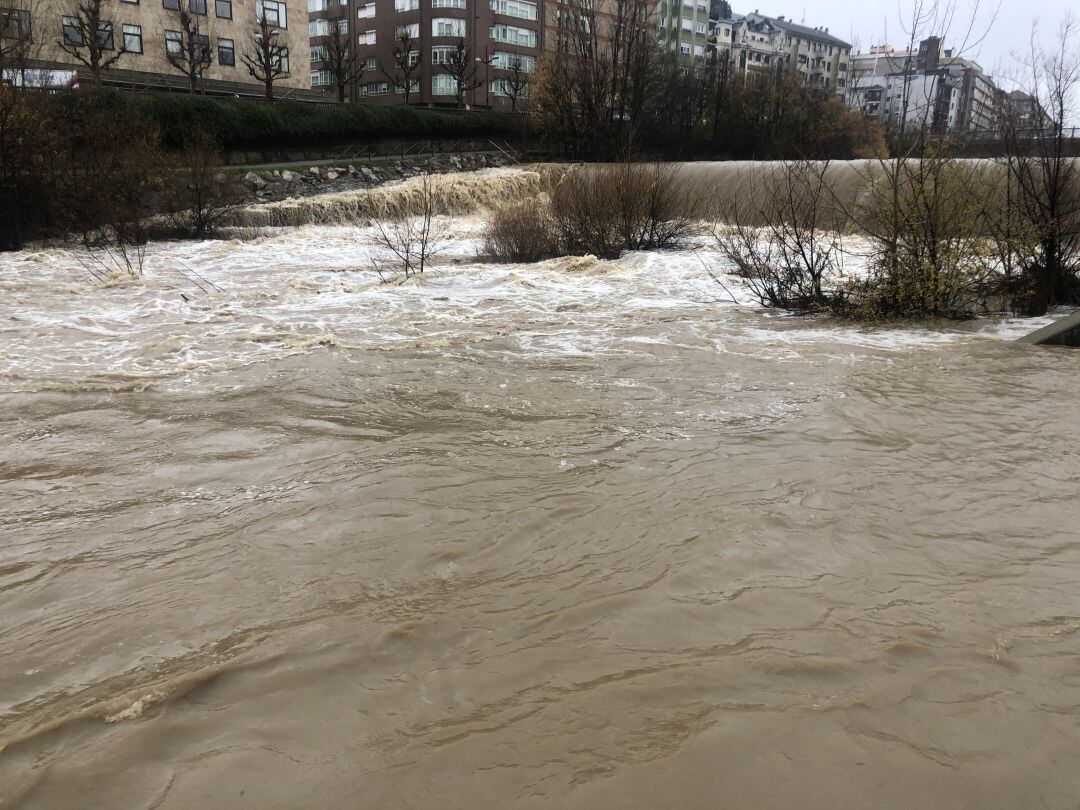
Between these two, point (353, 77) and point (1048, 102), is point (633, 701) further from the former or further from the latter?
point (353, 77)

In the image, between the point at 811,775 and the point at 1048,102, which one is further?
the point at 1048,102

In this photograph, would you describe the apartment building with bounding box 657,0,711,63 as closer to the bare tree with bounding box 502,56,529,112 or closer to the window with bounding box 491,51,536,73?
the window with bounding box 491,51,536,73

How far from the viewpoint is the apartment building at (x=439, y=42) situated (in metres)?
59.0

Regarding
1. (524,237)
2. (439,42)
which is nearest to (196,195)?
(524,237)

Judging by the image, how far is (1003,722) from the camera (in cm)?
266

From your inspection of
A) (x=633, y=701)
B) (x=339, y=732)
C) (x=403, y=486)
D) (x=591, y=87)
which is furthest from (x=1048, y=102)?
(x=591, y=87)

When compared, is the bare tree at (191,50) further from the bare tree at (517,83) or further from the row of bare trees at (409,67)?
the bare tree at (517,83)

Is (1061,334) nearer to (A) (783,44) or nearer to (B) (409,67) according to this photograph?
(B) (409,67)

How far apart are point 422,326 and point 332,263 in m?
6.92

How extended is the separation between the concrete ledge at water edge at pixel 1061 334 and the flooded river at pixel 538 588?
1.61m

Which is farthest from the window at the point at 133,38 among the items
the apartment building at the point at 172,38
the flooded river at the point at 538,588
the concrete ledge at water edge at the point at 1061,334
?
the concrete ledge at water edge at the point at 1061,334

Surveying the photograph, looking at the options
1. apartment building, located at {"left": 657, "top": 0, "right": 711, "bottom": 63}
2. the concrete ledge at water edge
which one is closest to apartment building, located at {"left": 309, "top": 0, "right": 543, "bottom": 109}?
apartment building, located at {"left": 657, "top": 0, "right": 711, "bottom": 63}

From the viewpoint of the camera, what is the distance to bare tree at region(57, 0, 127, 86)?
108 ft

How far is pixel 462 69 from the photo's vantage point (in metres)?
52.4
